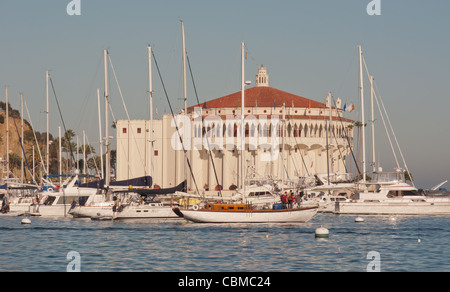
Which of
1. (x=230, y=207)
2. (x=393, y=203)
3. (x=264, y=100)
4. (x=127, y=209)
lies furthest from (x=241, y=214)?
(x=264, y=100)

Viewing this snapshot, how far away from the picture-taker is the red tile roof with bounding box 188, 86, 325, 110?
130 metres

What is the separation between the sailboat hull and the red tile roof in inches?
2911

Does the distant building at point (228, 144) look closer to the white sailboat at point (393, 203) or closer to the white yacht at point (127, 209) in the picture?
the white sailboat at point (393, 203)

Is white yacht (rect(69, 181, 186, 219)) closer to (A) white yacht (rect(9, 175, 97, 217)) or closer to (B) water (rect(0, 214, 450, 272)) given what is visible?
(B) water (rect(0, 214, 450, 272))

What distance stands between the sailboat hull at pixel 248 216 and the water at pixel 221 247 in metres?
0.54

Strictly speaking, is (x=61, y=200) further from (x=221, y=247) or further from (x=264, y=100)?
(x=264, y=100)

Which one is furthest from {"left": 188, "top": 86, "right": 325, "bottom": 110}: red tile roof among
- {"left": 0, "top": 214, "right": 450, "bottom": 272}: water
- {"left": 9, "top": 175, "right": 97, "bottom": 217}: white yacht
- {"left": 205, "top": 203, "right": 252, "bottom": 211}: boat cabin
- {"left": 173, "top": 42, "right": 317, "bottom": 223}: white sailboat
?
{"left": 205, "top": 203, "right": 252, "bottom": 211}: boat cabin

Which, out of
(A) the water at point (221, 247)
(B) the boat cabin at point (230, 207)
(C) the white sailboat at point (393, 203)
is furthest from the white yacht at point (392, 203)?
(B) the boat cabin at point (230, 207)

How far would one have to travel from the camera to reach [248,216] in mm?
52719

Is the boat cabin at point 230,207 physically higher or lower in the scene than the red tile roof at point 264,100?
lower

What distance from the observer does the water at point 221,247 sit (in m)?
33.5

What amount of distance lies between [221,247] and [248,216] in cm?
1252
